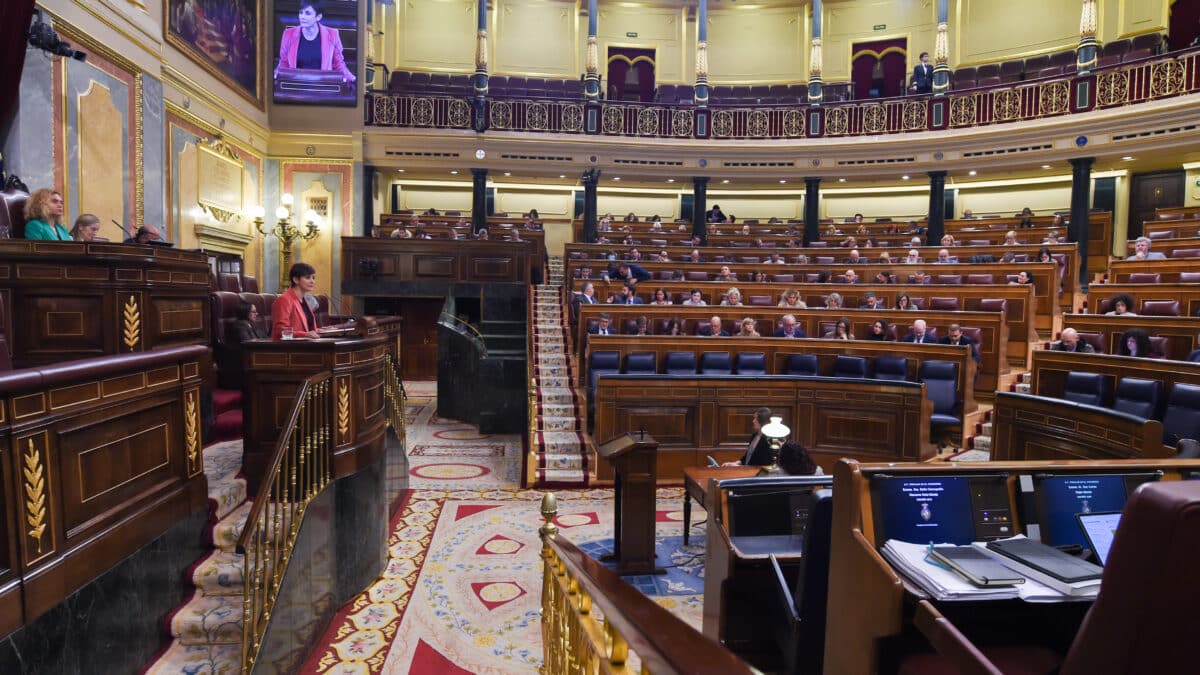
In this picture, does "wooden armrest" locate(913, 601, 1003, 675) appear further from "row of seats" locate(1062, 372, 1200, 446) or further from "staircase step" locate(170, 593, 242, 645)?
"row of seats" locate(1062, 372, 1200, 446)

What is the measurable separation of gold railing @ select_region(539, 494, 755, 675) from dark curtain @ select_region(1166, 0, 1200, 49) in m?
17.0

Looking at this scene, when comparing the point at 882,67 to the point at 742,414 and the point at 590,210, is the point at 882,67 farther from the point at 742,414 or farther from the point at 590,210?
the point at 742,414

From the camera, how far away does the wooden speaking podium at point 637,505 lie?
13.5 ft

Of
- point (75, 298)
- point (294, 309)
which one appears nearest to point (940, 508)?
point (294, 309)

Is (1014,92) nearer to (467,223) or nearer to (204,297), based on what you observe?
(467,223)

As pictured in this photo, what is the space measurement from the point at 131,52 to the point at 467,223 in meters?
7.28

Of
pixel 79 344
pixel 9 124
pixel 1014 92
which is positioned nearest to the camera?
pixel 79 344

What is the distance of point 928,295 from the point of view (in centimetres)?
852

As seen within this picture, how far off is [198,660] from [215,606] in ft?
0.79

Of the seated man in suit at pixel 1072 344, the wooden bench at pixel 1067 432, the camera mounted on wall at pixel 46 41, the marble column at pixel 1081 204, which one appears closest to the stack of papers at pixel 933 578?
the wooden bench at pixel 1067 432

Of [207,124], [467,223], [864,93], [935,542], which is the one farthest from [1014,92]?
[207,124]

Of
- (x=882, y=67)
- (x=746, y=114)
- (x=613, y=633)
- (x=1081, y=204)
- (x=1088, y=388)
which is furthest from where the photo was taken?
(x=882, y=67)

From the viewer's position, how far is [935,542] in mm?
1807

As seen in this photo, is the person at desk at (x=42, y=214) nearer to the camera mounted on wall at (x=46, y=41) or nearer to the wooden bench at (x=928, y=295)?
the camera mounted on wall at (x=46, y=41)
